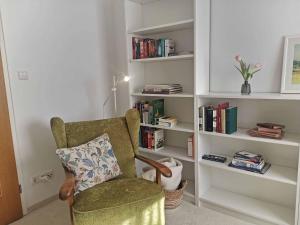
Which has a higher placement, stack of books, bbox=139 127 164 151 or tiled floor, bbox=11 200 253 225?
stack of books, bbox=139 127 164 151

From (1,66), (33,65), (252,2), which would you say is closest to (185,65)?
(252,2)

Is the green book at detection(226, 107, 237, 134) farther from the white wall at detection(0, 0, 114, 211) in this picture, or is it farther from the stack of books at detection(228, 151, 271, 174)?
the white wall at detection(0, 0, 114, 211)

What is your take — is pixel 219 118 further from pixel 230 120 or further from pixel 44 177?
pixel 44 177

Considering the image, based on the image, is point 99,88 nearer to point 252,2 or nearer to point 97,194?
point 97,194

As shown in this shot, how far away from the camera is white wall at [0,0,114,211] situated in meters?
2.07

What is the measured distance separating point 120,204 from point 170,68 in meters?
1.52

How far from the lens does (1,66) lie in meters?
1.95

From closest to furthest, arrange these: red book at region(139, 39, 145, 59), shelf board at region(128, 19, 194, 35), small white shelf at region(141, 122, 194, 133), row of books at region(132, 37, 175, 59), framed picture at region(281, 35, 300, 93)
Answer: framed picture at region(281, 35, 300, 93) < shelf board at region(128, 19, 194, 35) < small white shelf at region(141, 122, 194, 133) < row of books at region(132, 37, 175, 59) < red book at region(139, 39, 145, 59)

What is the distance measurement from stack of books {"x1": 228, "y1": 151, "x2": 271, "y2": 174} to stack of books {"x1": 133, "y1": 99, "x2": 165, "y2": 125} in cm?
86

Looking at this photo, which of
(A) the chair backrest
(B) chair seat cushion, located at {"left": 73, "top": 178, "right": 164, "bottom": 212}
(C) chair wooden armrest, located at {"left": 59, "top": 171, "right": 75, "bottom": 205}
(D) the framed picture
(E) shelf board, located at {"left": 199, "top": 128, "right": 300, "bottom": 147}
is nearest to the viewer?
(C) chair wooden armrest, located at {"left": 59, "top": 171, "right": 75, "bottom": 205}

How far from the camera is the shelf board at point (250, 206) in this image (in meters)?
1.85

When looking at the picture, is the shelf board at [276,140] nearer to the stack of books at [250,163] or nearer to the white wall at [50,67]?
the stack of books at [250,163]

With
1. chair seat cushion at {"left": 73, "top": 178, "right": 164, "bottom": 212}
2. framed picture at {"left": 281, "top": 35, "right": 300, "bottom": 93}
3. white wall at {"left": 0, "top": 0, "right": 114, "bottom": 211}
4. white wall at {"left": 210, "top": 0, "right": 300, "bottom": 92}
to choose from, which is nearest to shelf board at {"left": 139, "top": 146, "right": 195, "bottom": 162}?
chair seat cushion at {"left": 73, "top": 178, "right": 164, "bottom": 212}

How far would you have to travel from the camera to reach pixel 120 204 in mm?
1474
